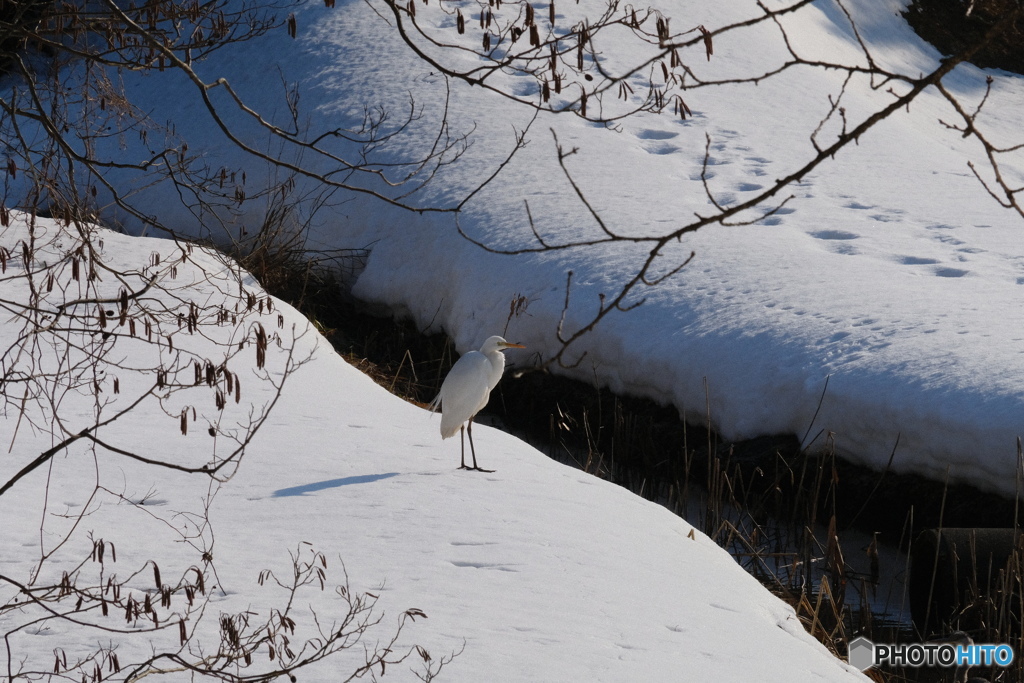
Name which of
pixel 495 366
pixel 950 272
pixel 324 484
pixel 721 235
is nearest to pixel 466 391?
pixel 495 366

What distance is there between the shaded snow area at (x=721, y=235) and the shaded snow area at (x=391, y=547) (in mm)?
1437

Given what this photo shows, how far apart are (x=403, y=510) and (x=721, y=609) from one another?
1.40 m

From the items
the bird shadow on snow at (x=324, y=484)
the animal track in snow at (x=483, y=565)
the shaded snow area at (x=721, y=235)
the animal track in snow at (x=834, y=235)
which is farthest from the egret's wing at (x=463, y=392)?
the animal track in snow at (x=834, y=235)

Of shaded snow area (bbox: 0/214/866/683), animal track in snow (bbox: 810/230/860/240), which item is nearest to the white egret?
shaded snow area (bbox: 0/214/866/683)

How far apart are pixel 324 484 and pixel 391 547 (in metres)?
0.76

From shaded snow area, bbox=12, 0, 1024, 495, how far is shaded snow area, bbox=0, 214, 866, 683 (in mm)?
1437

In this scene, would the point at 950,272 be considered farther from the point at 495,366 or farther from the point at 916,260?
the point at 495,366

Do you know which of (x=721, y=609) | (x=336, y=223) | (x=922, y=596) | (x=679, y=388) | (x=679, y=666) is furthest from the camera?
(x=336, y=223)

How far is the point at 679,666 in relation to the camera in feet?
10.7

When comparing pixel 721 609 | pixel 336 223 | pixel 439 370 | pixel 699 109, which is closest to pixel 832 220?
pixel 699 109

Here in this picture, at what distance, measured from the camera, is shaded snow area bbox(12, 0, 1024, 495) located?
5918mm

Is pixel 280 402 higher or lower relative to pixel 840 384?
lower

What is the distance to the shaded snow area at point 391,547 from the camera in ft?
10.6

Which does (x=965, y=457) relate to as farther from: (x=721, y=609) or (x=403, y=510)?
(x=403, y=510)
